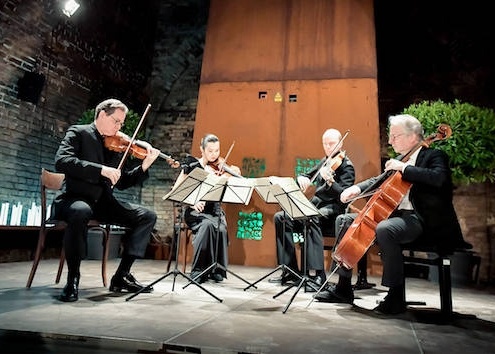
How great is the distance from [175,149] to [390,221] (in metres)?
6.22

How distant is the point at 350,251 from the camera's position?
8.36 ft

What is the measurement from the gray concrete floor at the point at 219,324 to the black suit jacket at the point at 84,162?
2.37ft

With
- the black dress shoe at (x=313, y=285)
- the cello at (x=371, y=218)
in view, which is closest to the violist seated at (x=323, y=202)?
the black dress shoe at (x=313, y=285)

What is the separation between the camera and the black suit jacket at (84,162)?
2674mm

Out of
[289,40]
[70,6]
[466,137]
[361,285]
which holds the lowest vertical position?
[361,285]

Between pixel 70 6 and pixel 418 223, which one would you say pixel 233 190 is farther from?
pixel 70 6

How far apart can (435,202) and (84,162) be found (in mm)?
2361

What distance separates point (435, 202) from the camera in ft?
8.24

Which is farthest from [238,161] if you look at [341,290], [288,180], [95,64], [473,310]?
[95,64]

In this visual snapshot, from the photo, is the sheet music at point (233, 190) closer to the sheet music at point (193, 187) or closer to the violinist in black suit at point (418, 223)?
the sheet music at point (193, 187)

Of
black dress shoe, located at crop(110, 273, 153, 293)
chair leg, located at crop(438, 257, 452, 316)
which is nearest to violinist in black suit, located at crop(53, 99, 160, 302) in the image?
black dress shoe, located at crop(110, 273, 153, 293)

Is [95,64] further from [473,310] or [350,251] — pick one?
[473,310]

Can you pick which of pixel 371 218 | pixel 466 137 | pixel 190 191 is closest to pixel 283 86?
pixel 466 137

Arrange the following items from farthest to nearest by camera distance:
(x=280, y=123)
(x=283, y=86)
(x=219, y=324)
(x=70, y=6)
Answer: (x=70, y=6)
(x=283, y=86)
(x=280, y=123)
(x=219, y=324)
